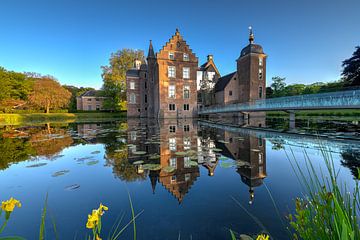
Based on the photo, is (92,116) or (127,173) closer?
(127,173)

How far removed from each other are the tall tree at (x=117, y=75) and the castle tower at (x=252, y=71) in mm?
24087

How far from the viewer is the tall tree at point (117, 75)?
3759 centimetres

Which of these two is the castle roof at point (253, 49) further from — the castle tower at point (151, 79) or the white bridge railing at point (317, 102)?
the castle tower at point (151, 79)

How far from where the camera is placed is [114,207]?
294cm

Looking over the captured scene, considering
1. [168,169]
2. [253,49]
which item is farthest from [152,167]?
[253,49]

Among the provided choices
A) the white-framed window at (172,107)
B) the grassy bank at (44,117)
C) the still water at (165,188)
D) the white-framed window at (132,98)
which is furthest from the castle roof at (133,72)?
the still water at (165,188)

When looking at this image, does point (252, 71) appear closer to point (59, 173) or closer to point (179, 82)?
point (179, 82)

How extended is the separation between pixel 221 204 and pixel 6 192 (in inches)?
170

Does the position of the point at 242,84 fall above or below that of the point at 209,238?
above

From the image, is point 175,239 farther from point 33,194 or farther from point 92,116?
point 92,116

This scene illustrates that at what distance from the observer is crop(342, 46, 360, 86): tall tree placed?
33.7 meters

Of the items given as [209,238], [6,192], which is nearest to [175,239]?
[209,238]

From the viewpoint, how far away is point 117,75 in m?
38.0

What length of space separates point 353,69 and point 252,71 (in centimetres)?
2352
